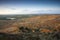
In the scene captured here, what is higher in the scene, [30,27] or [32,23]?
[32,23]

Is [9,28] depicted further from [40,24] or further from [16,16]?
[40,24]

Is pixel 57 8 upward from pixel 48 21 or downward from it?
upward

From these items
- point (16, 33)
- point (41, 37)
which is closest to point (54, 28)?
point (41, 37)

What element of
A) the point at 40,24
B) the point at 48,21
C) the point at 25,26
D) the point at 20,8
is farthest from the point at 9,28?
the point at 48,21

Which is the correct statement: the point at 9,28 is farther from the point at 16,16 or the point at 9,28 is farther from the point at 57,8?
the point at 57,8

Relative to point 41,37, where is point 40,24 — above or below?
above

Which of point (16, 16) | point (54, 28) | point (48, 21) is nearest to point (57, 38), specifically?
point (54, 28)

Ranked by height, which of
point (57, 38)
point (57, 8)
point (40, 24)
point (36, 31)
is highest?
point (57, 8)

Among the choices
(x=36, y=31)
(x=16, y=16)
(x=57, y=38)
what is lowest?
(x=57, y=38)
